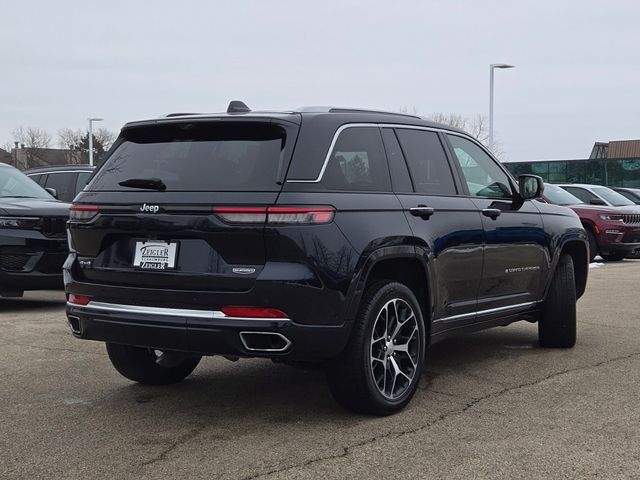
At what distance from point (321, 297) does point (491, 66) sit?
28407 mm

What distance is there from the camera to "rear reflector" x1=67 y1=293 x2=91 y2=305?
490cm

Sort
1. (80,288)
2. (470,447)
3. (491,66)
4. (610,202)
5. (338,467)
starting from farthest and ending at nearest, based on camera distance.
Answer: (491,66) < (610,202) < (80,288) < (470,447) < (338,467)

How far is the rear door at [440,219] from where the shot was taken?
524 centimetres

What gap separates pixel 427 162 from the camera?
5.62 meters

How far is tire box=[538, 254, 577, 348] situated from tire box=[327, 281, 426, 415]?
6.99 feet

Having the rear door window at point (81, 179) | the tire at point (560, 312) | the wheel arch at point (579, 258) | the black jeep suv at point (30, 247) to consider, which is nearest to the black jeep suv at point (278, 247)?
the tire at point (560, 312)

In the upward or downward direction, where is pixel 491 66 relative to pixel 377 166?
upward

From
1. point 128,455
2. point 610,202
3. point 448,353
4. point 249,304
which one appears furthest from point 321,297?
→ point 610,202

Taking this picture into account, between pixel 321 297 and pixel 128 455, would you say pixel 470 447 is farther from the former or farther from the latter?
pixel 128 455

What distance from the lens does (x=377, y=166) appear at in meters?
5.12

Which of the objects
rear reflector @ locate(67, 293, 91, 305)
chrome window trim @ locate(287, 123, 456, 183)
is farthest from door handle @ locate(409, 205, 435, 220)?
rear reflector @ locate(67, 293, 91, 305)

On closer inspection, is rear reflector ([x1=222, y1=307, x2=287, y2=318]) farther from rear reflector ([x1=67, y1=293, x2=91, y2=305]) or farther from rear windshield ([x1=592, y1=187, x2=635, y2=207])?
rear windshield ([x1=592, y1=187, x2=635, y2=207])

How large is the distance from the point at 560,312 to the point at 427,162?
210cm

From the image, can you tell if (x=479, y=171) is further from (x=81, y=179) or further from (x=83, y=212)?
(x=81, y=179)
